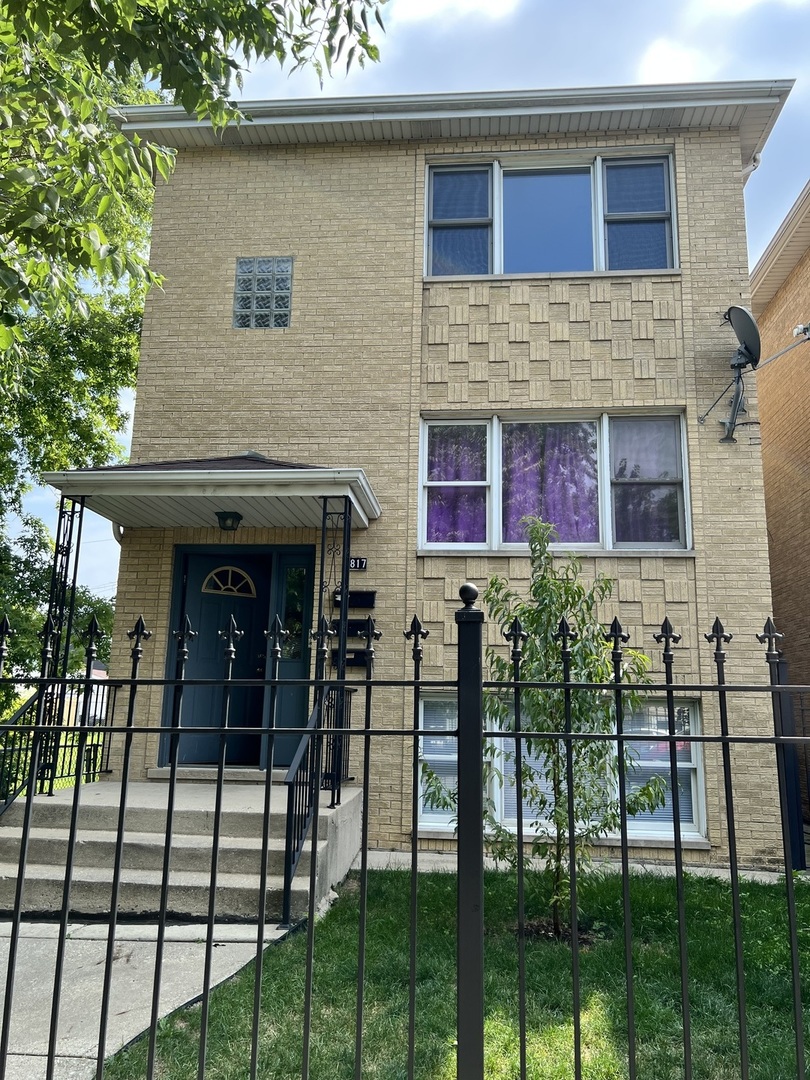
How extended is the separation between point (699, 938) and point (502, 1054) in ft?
7.05

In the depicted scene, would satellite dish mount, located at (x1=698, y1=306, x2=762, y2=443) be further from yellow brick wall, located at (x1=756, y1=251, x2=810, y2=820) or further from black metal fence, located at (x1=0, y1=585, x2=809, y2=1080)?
yellow brick wall, located at (x1=756, y1=251, x2=810, y2=820)

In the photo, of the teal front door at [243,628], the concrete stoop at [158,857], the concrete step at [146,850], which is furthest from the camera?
the teal front door at [243,628]

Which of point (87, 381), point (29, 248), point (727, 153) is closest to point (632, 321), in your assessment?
point (727, 153)

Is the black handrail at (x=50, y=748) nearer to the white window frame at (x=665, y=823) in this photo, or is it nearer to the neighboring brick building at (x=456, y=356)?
the neighboring brick building at (x=456, y=356)

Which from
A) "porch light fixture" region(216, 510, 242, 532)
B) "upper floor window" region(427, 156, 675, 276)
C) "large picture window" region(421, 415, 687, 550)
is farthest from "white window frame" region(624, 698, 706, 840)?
"upper floor window" region(427, 156, 675, 276)

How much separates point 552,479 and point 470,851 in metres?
6.53

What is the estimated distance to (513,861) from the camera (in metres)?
5.96

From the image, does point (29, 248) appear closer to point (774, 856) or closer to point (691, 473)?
point (691, 473)

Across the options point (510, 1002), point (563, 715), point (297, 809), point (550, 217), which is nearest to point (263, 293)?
point (550, 217)

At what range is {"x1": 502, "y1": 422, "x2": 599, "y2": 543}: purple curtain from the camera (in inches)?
350

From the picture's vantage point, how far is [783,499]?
12.7 metres

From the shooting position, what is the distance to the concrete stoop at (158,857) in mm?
5512

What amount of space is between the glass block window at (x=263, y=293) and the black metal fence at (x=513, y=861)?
4.47m

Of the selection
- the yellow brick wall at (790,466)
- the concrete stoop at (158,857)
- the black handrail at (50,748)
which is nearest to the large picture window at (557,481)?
the concrete stoop at (158,857)
